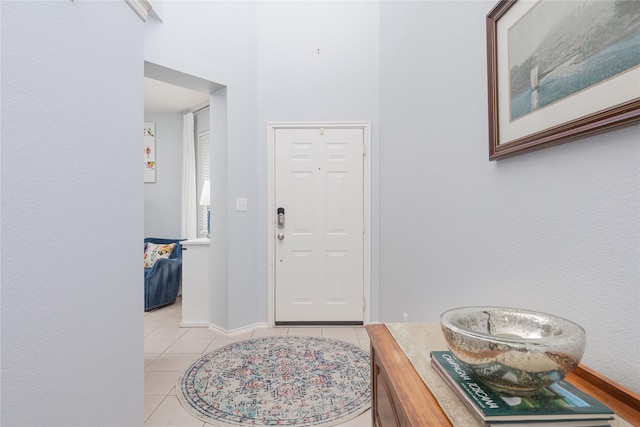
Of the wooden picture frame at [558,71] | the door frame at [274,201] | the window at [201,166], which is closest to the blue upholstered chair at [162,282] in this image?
the window at [201,166]

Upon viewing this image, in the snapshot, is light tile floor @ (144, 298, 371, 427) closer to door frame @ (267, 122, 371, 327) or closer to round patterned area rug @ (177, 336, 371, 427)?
round patterned area rug @ (177, 336, 371, 427)

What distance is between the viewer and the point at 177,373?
2.23m

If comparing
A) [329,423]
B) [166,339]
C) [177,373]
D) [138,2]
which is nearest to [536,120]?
[138,2]

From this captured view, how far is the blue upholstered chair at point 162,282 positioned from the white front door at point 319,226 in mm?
1677

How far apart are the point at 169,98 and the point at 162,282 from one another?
2497mm

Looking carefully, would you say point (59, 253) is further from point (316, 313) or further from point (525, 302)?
point (316, 313)

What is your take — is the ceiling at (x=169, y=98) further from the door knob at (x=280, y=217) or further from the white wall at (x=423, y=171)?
the door knob at (x=280, y=217)

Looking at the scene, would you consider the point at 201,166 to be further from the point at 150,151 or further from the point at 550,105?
the point at 550,105

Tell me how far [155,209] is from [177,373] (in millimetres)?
3266

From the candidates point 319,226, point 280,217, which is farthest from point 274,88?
point 319,226

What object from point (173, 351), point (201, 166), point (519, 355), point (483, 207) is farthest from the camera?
point (201, 166)

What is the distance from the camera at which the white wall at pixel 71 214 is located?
0.82m

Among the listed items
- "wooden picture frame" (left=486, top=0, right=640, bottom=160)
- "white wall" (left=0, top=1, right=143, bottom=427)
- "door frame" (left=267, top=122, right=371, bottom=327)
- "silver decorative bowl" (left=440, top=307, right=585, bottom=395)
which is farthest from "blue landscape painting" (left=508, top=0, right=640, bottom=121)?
"door frame" (left=267, top=122, right=371, bottom=327)

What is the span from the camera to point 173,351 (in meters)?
2.59
